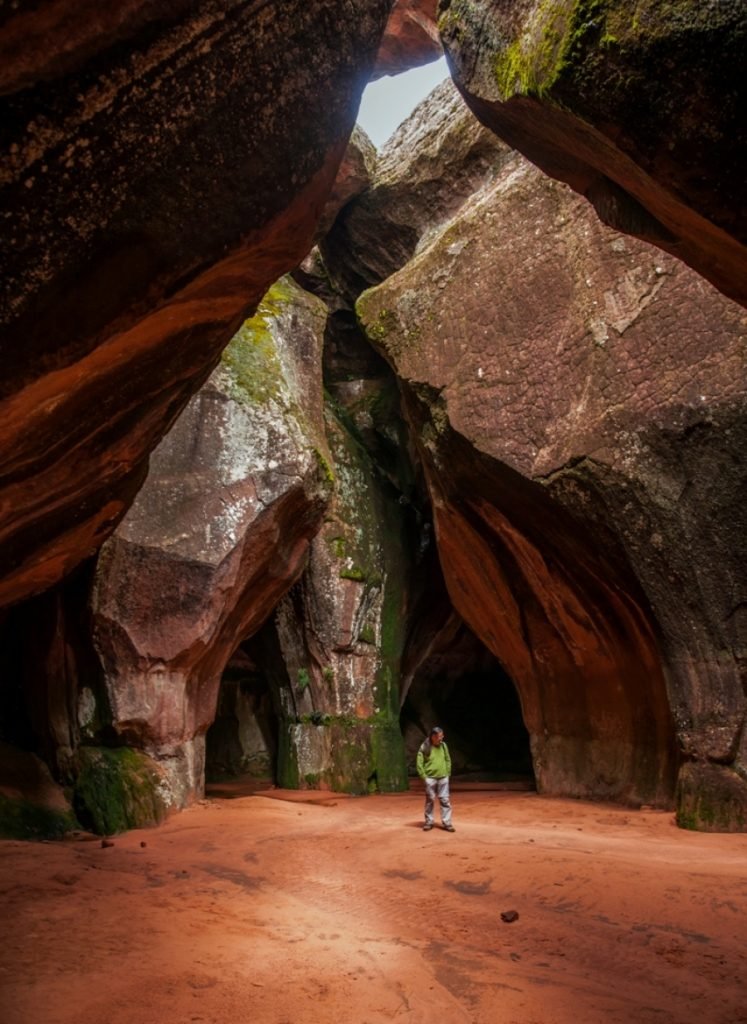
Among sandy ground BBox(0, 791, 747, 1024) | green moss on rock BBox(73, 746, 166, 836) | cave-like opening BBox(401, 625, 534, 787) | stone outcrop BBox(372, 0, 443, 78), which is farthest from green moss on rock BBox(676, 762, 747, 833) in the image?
stone outcrop BBox(372, 0, 443, 78)

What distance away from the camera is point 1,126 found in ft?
7.90

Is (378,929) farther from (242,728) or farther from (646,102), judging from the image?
(242,728)

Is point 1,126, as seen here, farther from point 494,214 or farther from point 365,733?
point 365,733

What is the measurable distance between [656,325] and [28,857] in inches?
288

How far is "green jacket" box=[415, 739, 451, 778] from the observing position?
8.43 meters

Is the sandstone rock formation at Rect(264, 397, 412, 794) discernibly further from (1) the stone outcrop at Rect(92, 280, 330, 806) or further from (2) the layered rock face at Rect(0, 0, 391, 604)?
(2) the layered rock face at Rect(0, 0, 391, 604)

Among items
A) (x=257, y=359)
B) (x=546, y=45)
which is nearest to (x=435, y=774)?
(x=257, y=359)

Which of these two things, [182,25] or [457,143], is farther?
[457,143]

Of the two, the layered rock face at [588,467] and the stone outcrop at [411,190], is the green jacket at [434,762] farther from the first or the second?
the stone outcrop at [411,190]

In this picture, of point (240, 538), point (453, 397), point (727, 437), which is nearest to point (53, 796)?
point (240, 538)

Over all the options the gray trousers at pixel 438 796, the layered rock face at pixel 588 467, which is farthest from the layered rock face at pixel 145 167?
the gray trousers at pixel 438 796

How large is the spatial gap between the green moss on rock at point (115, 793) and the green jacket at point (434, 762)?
2856 millimetres

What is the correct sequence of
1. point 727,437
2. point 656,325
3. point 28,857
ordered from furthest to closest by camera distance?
point 656,325 < point 727,437 < point 28,857

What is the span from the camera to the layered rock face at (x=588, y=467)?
809cm
